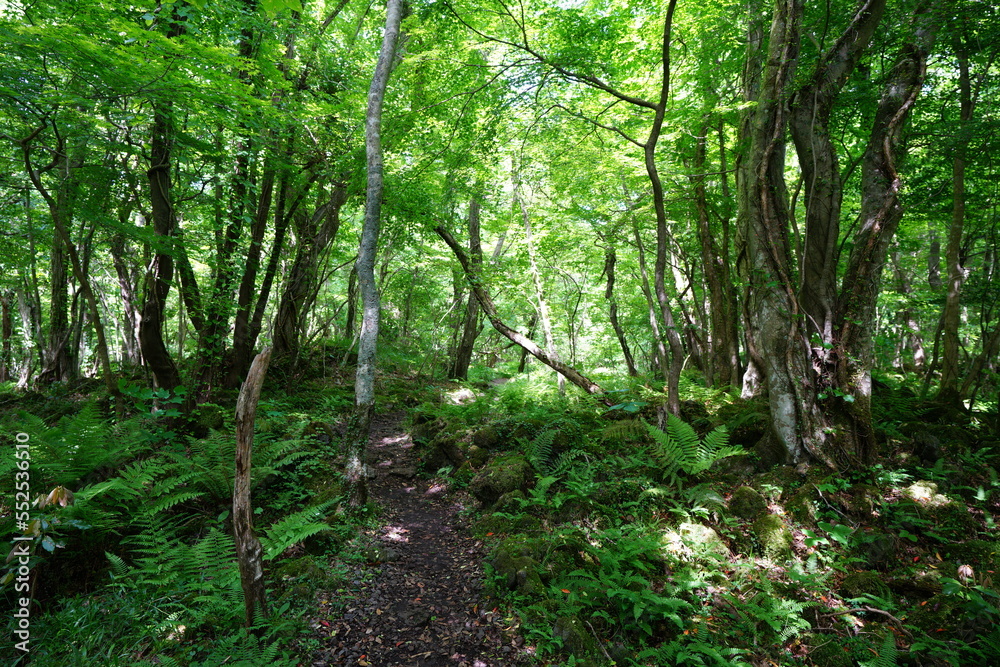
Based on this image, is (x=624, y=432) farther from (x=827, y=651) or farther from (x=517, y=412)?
(x=827, y=651)

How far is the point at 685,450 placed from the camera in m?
5.29

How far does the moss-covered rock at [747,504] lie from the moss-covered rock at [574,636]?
7.70 ft

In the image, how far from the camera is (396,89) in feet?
27.2

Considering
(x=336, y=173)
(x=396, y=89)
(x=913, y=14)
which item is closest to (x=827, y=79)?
(x=913, y=14)

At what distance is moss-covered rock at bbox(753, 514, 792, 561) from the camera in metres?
4.07

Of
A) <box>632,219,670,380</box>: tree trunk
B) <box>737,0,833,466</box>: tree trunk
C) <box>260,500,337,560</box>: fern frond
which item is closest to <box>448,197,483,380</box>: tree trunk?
<box>632,219,670,380</box>: tree trunk

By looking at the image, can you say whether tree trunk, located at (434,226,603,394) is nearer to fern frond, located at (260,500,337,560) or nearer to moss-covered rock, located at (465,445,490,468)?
moss-covered rock, located at (465,445,490,468)

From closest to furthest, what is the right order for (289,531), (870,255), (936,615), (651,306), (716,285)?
(936,615) → (289,531) → (870,255) → (716,285) → (651,306)

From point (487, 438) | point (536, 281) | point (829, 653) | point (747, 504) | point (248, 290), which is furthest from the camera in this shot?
point (536, 281)

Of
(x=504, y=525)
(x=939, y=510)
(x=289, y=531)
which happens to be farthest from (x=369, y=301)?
(x=939, y=510)

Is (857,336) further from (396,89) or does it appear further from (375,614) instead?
(396,89)

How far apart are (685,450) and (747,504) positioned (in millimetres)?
861

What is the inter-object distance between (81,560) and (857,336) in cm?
831

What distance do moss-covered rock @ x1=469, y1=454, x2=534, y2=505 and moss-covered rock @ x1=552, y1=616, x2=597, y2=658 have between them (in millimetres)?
2187
